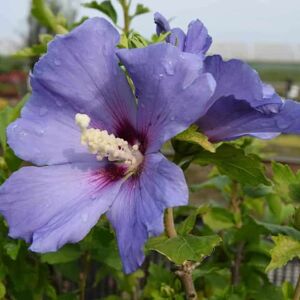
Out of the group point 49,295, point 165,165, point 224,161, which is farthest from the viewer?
point 49,295

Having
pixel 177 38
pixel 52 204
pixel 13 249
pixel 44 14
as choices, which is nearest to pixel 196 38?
pixel 177 38

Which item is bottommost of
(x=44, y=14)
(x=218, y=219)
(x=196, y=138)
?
(x=218, y=219)

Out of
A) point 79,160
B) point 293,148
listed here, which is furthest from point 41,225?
point 293,148

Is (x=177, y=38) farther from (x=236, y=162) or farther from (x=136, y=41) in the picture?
(x=236, y=162)

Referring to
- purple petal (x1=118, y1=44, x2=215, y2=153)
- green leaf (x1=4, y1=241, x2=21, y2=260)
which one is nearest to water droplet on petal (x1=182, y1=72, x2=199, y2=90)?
purple petal (x1=118, y1=44, x2=215, y2=153)

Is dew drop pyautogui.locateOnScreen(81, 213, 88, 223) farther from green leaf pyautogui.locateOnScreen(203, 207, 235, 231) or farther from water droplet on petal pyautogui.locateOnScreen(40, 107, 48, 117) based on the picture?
green leaf pyautogui.locateOnScreen(203, 207, 235, 231)

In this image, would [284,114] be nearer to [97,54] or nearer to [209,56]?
[209,56]

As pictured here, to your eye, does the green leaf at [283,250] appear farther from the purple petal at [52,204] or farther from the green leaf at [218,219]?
the green leaf at [218,219]
